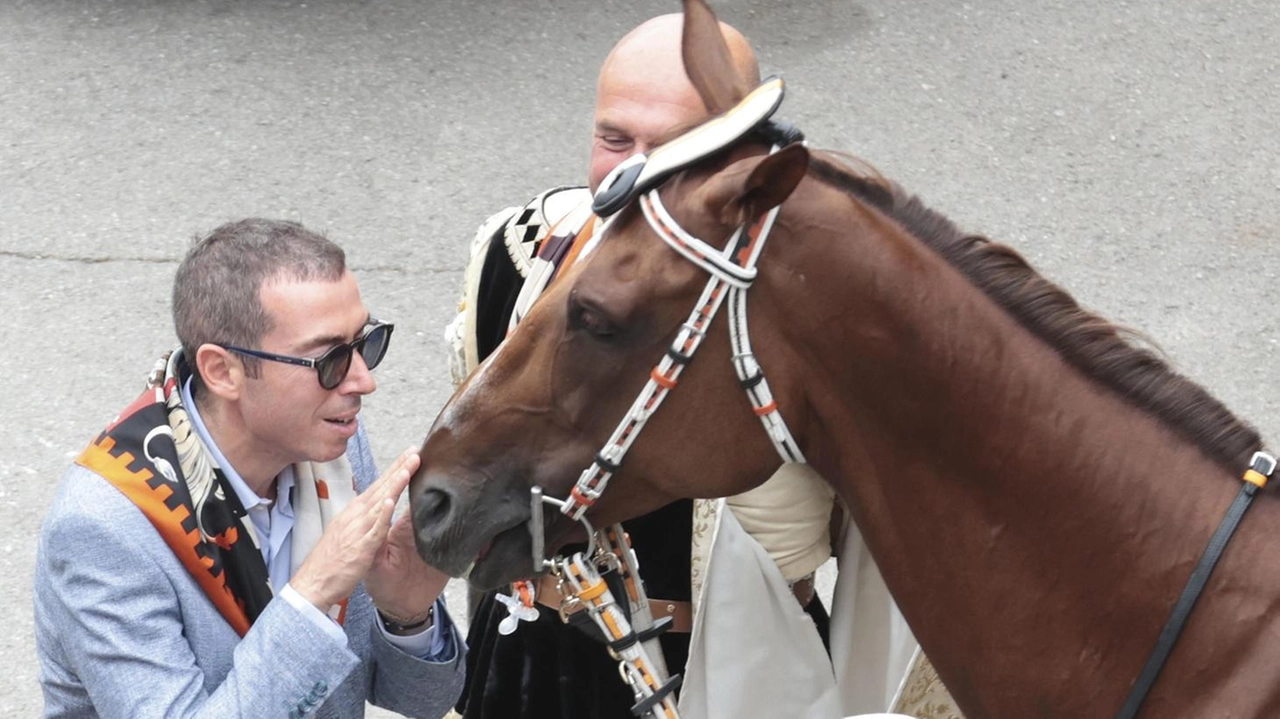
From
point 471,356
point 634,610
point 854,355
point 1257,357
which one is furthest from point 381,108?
point 854,355

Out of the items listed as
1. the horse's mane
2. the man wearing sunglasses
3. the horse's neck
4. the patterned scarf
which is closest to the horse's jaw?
the man wearing sunglasses

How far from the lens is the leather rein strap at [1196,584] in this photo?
6.09 feet

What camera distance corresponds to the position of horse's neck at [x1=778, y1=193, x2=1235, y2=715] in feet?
6.24

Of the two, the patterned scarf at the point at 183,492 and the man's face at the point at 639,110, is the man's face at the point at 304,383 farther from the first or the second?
the man's face at the point at 639,110

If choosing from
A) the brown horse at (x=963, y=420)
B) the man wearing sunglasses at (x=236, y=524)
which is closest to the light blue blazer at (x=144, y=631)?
the man wearing sunglasses at (x=236, y=524)

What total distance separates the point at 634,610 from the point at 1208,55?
19.5 ft

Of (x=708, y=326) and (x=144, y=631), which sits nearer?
(x=708, y=326)

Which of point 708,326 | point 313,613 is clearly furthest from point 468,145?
point 708,326

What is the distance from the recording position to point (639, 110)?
8.25 feet

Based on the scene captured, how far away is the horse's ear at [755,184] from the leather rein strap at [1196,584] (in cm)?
68

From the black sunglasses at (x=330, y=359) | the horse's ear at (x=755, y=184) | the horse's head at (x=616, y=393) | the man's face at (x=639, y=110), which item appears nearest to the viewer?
the horse's ear at (x=755, y=184)

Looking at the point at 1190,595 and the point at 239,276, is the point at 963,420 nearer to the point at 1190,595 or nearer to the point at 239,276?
the point at 1190,595

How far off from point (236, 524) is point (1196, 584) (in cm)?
134

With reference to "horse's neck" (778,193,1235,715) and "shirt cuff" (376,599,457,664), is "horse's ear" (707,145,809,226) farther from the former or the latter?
"shirt cuff" (376,599,457,664)
